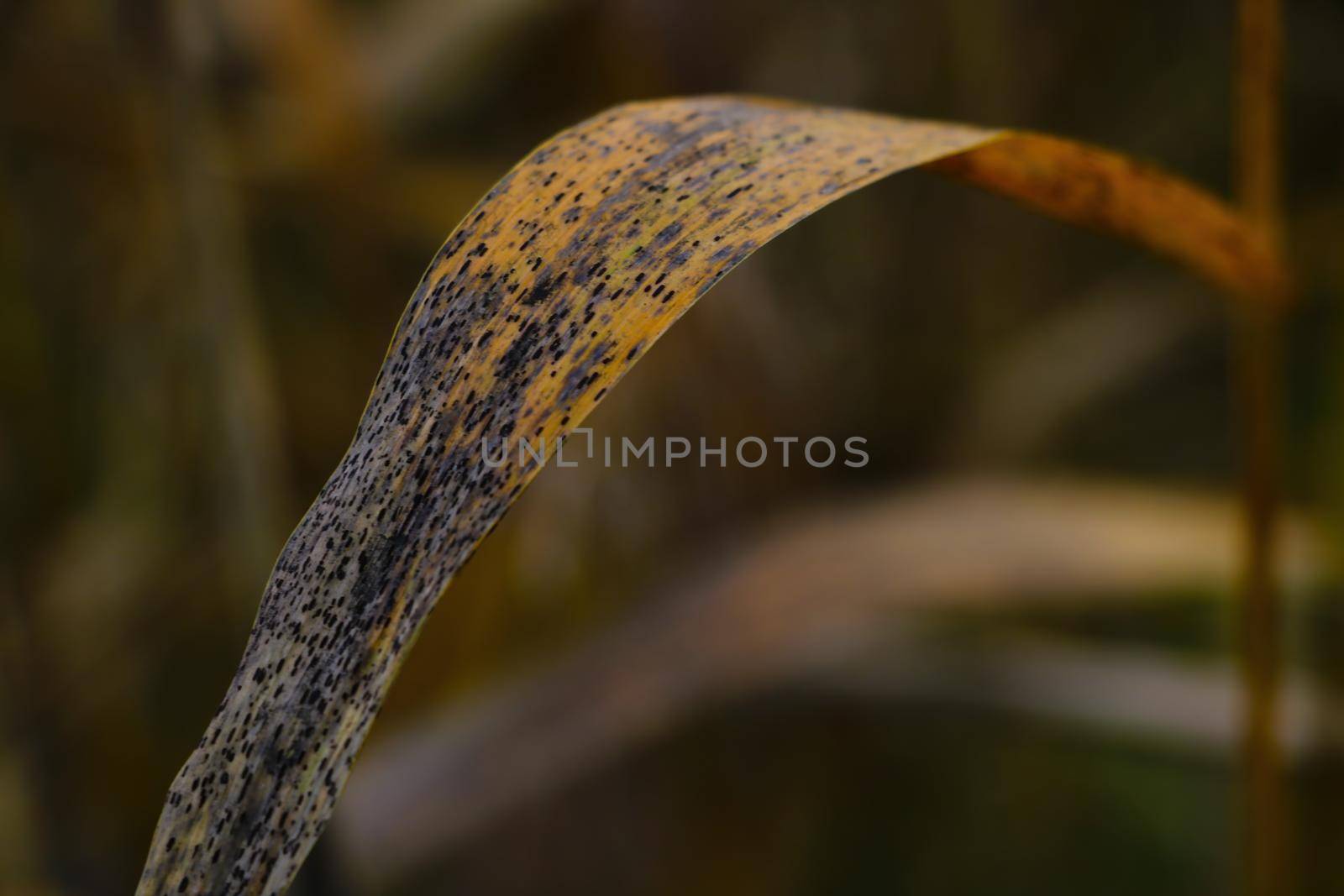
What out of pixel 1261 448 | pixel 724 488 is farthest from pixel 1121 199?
pixel 724 488

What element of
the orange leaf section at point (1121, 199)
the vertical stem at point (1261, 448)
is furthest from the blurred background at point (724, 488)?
the orange leaf section at point (1121, 199)

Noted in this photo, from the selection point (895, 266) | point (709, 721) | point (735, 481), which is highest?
point (895, 266)

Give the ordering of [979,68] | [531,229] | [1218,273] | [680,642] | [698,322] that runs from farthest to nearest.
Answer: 1. [979,68]
2. [698,322]
3. [680,642]
4. [1218,273]
5. [531,229]

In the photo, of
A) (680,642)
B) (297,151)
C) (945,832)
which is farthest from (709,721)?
(297,151)

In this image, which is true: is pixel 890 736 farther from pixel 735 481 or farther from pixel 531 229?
pixel 531 229

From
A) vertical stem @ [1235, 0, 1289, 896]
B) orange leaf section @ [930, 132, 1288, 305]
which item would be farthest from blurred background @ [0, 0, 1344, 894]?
orange leaf section @ [930, 132, 1288, 305]

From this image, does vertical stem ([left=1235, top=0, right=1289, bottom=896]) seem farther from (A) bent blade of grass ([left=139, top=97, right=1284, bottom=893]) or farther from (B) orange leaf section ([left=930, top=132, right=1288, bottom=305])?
(A) bent blade of grass ([left=139, top=97, right=1284, bottom=893])

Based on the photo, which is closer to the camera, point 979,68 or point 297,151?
point 297,151
